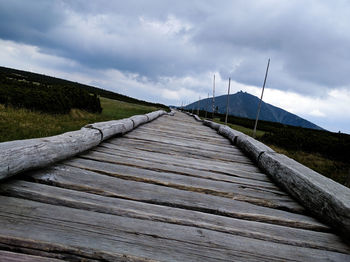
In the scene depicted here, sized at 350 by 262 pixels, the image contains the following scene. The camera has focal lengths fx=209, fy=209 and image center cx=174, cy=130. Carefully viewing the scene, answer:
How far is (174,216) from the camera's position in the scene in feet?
4.60

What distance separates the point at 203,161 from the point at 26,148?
83.9 inches

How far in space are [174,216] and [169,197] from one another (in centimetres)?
28

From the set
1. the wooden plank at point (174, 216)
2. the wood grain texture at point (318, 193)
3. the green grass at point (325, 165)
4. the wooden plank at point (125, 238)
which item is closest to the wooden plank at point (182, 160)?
the wood grain texture at point (318, 193)

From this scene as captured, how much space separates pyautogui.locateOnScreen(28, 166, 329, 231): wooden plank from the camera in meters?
1.55

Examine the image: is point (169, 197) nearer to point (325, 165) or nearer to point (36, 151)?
point (36, 151)

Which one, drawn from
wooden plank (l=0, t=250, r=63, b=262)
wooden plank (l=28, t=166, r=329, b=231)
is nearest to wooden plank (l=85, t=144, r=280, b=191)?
wooden plank (l=28, t=166, r=329, b=231)

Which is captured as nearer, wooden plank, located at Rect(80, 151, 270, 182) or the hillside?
wooden plank, located at Rect(80, 151, 270, 182)

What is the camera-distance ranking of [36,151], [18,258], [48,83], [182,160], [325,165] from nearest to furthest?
[18,258] < [36,151] < [182,160] < [325,165] < [48,83]

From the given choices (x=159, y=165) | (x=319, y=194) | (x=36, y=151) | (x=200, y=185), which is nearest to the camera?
(x=319, y=194)

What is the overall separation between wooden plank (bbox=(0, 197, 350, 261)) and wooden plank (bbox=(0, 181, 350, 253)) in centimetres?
5

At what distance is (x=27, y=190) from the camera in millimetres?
1428

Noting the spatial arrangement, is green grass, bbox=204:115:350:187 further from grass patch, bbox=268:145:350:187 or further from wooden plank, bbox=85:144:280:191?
wooden plank, bbox=85:144:280:191

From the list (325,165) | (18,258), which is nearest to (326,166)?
(325,165)

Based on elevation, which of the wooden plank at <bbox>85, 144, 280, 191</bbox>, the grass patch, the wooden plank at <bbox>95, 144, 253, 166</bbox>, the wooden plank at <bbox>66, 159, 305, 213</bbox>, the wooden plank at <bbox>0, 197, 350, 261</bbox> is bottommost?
the grass patch
